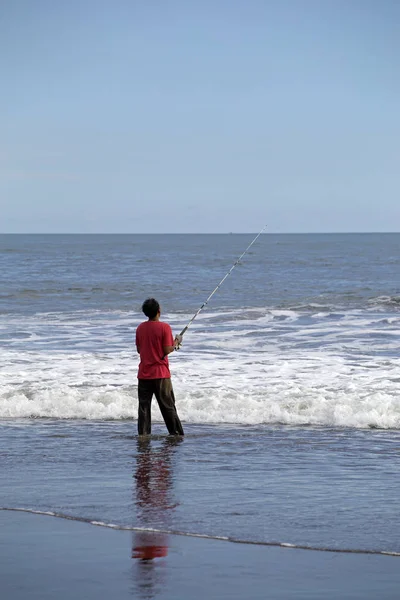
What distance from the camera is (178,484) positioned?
6977 mm

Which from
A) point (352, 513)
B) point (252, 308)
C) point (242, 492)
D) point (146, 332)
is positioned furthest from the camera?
point (252, 308)

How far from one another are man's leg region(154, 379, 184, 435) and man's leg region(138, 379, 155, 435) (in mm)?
67

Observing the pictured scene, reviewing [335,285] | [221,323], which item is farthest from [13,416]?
[335,285]

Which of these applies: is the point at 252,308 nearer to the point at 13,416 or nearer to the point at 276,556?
the point at 13,416

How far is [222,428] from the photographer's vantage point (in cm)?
979

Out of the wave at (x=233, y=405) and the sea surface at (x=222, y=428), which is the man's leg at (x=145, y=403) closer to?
the sea surface at (x=222, y=428)

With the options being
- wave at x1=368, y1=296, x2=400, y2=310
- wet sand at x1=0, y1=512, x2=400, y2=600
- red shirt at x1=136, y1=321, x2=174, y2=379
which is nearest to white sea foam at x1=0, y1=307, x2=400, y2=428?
red shirt at x1=136, y1=321, x2=174, y2=379

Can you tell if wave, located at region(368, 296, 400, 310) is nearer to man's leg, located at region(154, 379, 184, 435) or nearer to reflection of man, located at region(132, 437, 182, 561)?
man's leg, located at region(154, 379, 184, 435)

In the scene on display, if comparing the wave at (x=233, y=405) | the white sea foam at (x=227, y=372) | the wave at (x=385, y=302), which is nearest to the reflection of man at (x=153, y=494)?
the wave at (x=233, y=405)

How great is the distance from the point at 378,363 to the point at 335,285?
21671 mm

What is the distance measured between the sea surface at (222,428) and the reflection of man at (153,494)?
21 millimetres

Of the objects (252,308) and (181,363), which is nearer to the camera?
(181,363)

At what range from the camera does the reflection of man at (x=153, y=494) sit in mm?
5336

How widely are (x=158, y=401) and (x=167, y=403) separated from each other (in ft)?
0.29
